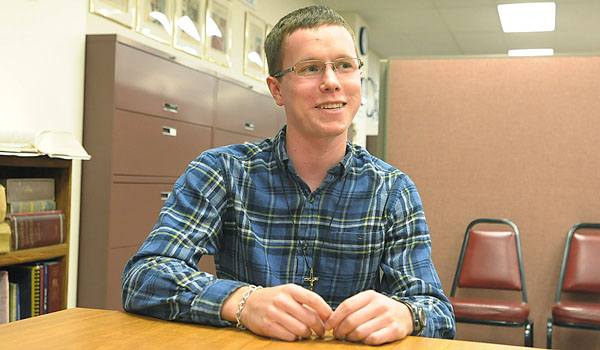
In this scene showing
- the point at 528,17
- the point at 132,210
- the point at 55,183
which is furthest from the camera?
the point at 528,17

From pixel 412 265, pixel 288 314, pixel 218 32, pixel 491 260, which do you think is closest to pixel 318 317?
pixel 288 314

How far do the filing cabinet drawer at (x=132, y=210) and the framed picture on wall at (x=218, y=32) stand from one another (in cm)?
177

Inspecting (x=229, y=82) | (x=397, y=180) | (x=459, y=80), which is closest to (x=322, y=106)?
(x=397, y=180)

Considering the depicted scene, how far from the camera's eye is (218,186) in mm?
1349

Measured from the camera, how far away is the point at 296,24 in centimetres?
139

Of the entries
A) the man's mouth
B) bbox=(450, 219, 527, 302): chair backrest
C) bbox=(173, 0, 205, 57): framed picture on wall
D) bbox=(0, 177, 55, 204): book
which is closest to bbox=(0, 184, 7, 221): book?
bbox=(0, 177, 55, 204): book

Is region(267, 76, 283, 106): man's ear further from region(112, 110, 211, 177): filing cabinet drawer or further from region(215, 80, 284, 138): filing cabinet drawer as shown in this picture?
region(215, 80, 284, 138): filing cabinet drawer

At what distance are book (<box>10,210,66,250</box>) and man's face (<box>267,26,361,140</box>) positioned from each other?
1.76 m

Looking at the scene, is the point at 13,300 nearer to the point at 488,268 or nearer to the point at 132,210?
the point at 132,210

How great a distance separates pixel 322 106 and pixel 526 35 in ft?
25.5

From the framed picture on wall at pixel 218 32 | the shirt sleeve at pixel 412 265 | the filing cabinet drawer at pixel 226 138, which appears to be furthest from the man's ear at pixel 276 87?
the framed picture on wall at pixel 218 32

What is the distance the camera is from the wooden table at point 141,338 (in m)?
0.91

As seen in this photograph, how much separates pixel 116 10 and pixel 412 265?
3.34 metres

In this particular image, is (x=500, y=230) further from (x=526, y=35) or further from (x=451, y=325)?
(x=526, y=35)
